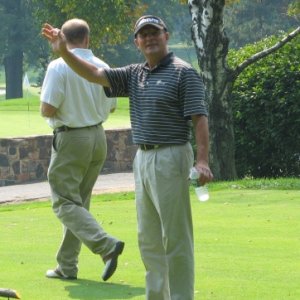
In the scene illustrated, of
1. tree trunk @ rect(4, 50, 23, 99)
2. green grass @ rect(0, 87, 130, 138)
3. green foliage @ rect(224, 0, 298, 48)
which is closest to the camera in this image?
green grass @ rect(0, 87, 130, 138)

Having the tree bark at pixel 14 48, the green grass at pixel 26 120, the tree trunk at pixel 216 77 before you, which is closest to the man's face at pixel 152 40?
the tree trunk at pixel 216 77

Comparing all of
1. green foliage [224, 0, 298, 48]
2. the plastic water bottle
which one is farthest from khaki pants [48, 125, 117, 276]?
green foliage [224, 0, 298, 48]

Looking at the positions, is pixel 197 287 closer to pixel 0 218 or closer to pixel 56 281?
pixel 56 281

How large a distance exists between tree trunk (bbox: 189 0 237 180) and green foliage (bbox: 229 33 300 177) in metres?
0.75

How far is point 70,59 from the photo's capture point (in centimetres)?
711

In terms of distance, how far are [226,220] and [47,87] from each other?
3.82m

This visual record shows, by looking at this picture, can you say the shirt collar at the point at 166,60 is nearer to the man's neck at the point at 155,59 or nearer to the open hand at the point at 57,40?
the man's neck at the point at 155,59

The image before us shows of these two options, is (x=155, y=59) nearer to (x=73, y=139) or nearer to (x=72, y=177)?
(x=73, y=139)

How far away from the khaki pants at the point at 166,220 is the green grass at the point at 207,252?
84 centimetres

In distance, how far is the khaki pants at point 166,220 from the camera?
276 inches

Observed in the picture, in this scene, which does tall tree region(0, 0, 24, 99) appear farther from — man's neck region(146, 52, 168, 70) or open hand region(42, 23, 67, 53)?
man's neck region(146, 52, 168, 70)

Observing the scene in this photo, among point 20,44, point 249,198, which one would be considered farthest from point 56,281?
point 20,44

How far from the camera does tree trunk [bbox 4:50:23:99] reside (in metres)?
73.5

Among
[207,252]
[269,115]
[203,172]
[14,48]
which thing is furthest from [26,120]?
[14,48]
